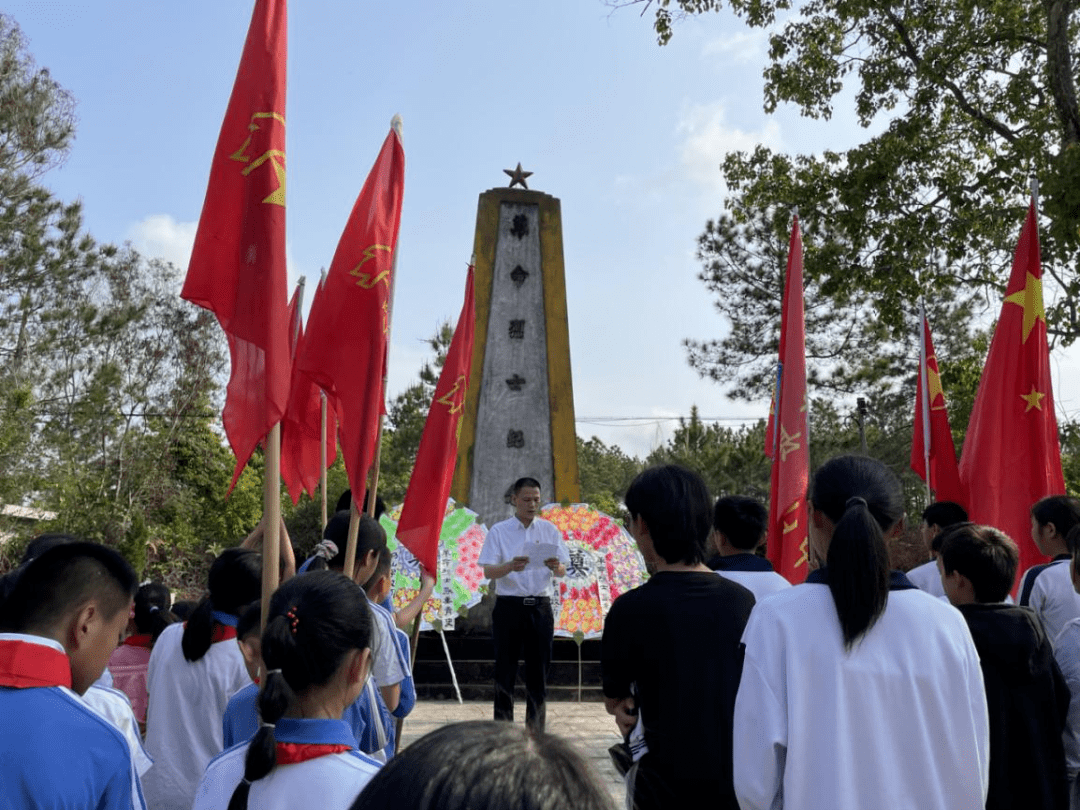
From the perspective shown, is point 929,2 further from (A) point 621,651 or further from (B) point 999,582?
(A) point 621,651

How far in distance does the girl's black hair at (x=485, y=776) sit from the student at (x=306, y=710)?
41.3 inches

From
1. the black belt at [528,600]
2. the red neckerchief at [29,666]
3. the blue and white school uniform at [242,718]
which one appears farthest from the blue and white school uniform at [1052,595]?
the black belt at [528,600]

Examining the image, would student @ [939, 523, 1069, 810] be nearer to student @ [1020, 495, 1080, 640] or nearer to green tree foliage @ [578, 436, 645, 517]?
student @ [1020, 495, 1080, 640]

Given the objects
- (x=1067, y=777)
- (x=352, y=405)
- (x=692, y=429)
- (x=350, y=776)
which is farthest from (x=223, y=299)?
(x=692, y=429)

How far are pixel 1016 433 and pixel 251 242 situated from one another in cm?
406

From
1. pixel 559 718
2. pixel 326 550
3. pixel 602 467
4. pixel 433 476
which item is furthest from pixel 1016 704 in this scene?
pixel 602 467

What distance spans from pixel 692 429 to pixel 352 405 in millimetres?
29989

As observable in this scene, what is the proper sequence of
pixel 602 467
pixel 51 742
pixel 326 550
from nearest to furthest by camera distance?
pixel 51 742, pixel 326 550, pixel 602 467

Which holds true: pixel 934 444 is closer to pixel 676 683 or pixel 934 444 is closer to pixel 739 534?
pixel 739 534

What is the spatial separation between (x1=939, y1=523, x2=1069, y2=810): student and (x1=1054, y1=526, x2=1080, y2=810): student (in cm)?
34

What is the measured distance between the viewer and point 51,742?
1.83m

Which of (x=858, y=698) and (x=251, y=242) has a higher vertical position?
(x=251, y=242)

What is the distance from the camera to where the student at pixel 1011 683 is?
3.04m

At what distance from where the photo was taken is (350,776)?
1.88 meters
